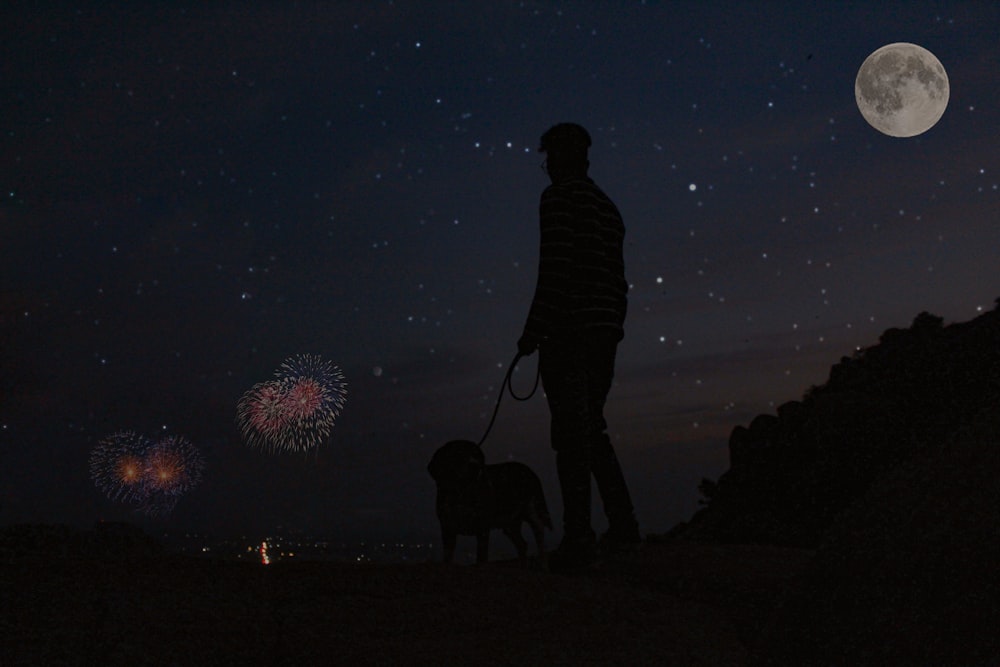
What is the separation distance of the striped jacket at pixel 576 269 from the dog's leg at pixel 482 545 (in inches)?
71.2

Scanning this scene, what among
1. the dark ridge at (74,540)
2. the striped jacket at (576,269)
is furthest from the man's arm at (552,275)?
the dark ridge at (74,540)

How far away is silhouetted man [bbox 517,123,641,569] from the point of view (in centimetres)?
504

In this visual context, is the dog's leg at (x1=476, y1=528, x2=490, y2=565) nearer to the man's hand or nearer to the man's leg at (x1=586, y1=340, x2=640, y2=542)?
the man's leg at (x1=586, y1=340, x2=640, y2=542)

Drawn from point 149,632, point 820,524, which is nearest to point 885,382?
point 820,524

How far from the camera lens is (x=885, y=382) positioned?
12.9 metres

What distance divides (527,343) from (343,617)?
2334 millimetres

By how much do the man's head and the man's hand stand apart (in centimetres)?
122

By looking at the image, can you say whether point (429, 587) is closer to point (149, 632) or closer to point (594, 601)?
point (594, 601)

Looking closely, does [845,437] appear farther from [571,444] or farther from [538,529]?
[571,444]

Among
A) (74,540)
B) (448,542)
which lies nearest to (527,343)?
(448,542)

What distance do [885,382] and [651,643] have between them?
37.3 feet

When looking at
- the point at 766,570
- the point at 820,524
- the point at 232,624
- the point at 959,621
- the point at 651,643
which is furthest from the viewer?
the point at 820,524

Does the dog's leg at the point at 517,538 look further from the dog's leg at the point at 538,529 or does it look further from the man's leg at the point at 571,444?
the man's leg at the point at 571,444

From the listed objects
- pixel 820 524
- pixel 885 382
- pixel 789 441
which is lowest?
pixel 820 524
